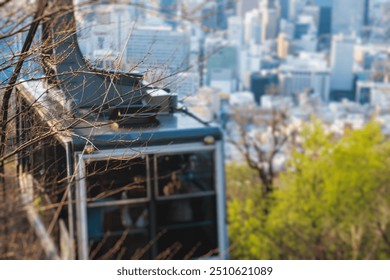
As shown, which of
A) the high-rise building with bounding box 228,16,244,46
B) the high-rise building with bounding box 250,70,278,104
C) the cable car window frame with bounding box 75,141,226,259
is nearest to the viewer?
the cable car window frame with bounding box 75,141,226,259

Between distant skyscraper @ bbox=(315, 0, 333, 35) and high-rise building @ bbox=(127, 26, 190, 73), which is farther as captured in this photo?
distant skyscraper @ bbox=(315, 0, 333, 35)

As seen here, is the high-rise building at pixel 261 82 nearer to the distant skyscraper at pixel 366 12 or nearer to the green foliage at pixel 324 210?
the distant skyscraper at pixel 366 12

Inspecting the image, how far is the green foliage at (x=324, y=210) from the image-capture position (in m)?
10.4

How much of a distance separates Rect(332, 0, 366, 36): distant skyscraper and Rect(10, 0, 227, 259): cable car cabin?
2045cm

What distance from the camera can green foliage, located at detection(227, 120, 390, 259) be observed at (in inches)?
408

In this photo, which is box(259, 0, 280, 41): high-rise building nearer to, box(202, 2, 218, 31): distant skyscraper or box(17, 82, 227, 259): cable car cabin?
box(17, 82, 227, 259): cable car cabin

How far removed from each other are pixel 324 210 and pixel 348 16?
1784 centimetres

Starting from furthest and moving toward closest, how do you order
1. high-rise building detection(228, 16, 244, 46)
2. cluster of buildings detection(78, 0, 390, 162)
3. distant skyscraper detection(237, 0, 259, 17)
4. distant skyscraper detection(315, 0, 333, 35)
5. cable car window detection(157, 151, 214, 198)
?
distant skyscraper detection(315, 0, 333, 35), cluster of buildings detection(78, 0, 390, 162), distant skyscraper detection(237, 0, 259, 17), high-rise building detection(228, 16, 244, 46), cable car window detection(157, 151, 214, 198)

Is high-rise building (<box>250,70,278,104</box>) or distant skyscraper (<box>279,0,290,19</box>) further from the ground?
distant skyscraper (<box>279,0,290,19</box>)

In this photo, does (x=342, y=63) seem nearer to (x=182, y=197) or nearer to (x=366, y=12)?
(x=366, y=12)

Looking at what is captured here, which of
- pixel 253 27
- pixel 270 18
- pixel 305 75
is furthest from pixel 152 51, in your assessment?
pixel 305 75

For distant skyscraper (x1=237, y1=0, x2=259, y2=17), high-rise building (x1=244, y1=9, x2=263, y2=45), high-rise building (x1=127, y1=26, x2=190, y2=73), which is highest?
high-rise building (x1=127, y1=26, x2=190, y2=73)

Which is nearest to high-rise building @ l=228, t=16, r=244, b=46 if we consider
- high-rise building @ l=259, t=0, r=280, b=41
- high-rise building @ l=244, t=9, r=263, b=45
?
high-rise building @ l=244, t=9, r=263, b=45
